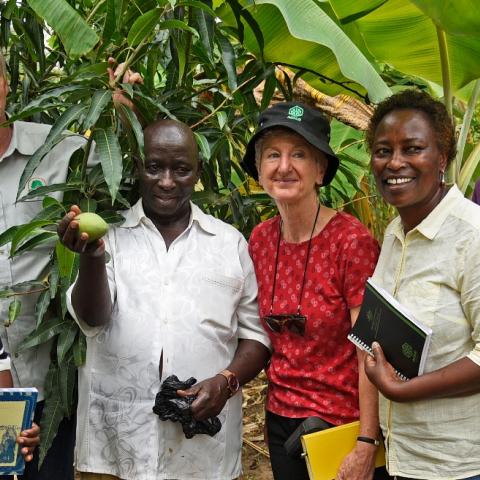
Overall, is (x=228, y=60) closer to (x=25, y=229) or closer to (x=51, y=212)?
(x=51, y=212)

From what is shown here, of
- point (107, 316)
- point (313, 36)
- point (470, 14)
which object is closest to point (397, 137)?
A: point (313, 36)

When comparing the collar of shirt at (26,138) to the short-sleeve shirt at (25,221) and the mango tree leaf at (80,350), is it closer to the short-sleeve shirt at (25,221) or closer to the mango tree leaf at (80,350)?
the short-sleeve shirt at (25,221)

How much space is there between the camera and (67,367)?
256 centimetres

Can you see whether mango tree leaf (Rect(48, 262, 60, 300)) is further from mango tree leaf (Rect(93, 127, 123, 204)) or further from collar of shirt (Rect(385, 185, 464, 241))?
collar of shirt (Rect(385, 185, 464, 241))

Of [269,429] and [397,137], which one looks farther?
[269,429]

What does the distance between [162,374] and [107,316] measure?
247 millimetres

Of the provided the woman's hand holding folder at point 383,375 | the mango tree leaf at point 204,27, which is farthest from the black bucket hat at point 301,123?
the woman's hand holding folder at point 383,375

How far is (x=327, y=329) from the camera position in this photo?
2.31 metres

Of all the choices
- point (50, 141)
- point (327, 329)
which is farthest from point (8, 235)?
point (327, 329)

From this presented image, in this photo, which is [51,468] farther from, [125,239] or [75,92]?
[75,92]

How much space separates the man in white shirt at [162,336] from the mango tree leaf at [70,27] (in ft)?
1.07

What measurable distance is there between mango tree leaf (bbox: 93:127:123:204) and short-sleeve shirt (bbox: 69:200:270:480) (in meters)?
0.19

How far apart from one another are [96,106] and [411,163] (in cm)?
96

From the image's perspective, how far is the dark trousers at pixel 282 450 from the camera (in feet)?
7.79
